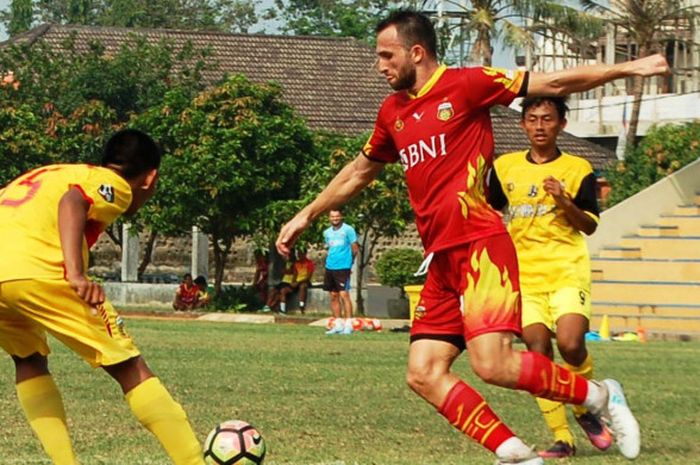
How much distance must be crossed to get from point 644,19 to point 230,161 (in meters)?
13.2

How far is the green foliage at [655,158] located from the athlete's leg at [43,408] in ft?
86.7

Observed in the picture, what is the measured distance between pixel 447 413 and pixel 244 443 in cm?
108

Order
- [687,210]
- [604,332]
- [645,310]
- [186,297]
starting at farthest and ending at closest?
[186,297]
[687,210]
[645,310]
[604,332]

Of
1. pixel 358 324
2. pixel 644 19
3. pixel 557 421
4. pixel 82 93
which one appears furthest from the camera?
pixel 644 19

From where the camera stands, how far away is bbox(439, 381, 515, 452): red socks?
757cm

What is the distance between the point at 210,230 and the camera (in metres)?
33.2

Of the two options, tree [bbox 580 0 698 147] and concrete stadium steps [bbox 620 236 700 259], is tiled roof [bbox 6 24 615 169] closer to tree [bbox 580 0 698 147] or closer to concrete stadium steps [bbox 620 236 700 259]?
tree [bbox 580 0 698 147]

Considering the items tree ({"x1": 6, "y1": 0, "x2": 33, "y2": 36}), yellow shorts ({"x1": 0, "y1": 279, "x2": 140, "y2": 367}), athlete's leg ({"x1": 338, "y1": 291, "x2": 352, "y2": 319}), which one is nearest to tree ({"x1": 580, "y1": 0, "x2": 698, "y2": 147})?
athlete's leg ({"x1": 338, "y1": 291, "x2": 352, "y2": 319})

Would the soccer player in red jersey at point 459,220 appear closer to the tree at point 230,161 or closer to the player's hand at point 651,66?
the player's hand at point 651,66

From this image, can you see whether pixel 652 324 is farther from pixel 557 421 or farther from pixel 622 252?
pixel 557 421

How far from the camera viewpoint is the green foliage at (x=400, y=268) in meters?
31.3

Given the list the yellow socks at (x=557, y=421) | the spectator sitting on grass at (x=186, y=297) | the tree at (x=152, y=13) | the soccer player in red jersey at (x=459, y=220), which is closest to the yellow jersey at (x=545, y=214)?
the yellow socks at (x=557, y=421)

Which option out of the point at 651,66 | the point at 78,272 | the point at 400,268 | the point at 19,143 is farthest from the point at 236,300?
the point at 651,66

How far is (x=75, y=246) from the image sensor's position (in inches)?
290
